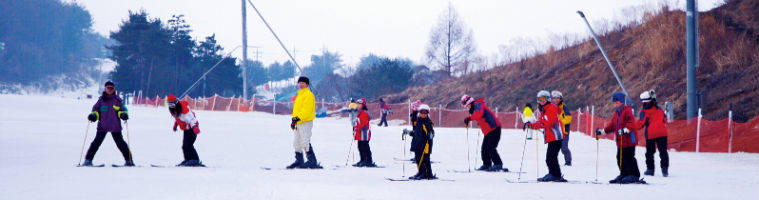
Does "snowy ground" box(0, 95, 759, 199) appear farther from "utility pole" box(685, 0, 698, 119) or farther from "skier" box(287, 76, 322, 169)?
"utility pole" box(685, 0, 698, 119)

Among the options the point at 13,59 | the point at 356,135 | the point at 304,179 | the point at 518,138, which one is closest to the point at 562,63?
the point at 518,138

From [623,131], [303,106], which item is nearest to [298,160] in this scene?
[303,106]

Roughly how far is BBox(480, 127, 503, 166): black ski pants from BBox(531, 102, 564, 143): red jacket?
2104 millimetres

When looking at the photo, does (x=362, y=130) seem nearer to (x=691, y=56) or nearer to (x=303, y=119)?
(x=303, y=119)

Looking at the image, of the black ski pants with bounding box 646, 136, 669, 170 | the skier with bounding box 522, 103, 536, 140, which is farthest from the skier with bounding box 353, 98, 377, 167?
the black ski pants with bounding box 646, 136, 669, 170

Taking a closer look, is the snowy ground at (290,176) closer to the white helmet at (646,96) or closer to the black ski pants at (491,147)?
the black ski pants at (491,147)

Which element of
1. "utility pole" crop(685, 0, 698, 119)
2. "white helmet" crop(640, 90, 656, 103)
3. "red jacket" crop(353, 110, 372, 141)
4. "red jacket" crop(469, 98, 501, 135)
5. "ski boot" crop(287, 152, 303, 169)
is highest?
"utility pole" crop(685, 0, 698, 119)

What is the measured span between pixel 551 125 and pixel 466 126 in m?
2.04

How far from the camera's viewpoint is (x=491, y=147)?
44.4 feet

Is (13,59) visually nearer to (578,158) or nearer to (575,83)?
(575,83)

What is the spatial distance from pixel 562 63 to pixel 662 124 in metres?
36.2

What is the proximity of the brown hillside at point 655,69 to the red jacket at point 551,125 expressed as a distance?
1811 centimetres

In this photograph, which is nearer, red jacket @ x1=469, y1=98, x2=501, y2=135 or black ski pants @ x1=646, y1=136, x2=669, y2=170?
black ski pants @ x1=646, y1=136, x2=669, y2=170

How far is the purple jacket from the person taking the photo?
502 inches
